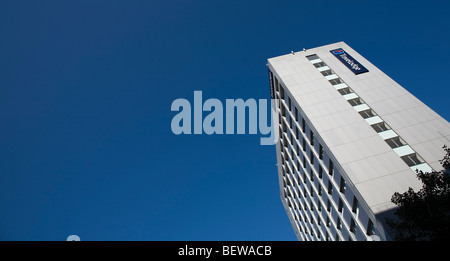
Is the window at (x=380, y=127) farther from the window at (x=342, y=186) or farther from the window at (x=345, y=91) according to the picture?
the window at (x=342, y=186)

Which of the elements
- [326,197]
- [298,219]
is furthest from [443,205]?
[298,219]

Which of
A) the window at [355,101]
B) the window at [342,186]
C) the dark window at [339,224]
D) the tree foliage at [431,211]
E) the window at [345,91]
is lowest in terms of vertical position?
the tree foliage at [431,211]

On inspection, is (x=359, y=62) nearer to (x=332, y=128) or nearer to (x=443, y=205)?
(x=332, y=128)

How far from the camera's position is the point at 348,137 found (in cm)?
2300

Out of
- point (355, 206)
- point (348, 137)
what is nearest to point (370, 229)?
point (355, 206)

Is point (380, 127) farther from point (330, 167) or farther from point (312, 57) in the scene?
point (312, 57)

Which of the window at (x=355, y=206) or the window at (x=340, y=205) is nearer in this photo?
the window at (x=355, y=206)

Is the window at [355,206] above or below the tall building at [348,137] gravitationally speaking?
below

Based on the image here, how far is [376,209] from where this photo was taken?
17.0m

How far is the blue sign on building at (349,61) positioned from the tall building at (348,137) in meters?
0.13

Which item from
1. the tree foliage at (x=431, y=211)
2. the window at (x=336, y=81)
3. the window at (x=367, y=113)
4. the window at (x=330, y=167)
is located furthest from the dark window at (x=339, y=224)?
the window at (x=336, y=81)

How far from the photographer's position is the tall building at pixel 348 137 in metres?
19.0
